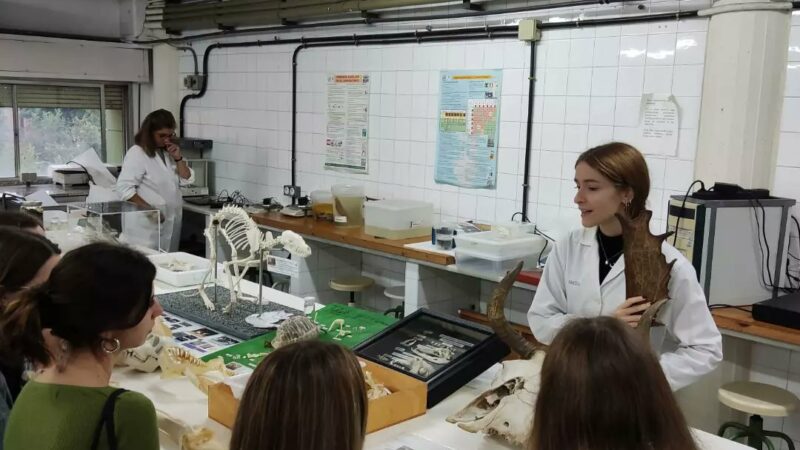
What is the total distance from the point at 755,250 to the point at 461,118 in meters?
2.06

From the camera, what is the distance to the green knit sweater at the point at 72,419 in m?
1.42

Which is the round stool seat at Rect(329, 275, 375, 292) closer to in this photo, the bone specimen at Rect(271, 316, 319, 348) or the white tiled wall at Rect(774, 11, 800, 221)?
the bone specimen at Rect(271, 316, 319, 348)

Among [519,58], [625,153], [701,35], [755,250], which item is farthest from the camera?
[519,58]

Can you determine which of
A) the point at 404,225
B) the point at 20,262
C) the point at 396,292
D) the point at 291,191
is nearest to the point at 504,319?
the point at 20,262

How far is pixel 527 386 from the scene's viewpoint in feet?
6.24

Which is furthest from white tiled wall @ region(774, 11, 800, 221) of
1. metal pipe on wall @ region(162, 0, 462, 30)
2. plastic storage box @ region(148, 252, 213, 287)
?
plastic storage box @ region(148, 252, 213, 287)

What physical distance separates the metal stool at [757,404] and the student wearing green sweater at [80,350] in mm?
2541

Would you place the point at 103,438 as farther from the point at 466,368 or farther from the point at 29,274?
the point at 466,368

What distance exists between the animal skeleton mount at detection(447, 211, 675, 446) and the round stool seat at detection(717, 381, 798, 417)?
1312 millimetres

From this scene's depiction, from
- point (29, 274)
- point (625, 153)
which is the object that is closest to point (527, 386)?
point (625, 153)

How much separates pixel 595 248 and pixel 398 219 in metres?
2.34

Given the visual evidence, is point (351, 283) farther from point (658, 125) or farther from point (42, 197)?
point (42, 197)

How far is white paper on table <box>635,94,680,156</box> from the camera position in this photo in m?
3.79

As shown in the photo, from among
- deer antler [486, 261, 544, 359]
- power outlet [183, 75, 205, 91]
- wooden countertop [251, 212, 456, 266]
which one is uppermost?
power outlet [183, 75, 205, 91]
